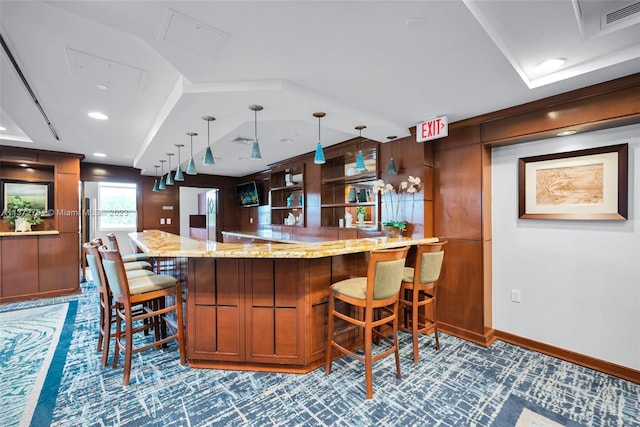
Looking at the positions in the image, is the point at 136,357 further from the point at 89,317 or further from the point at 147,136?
the point at 147,136

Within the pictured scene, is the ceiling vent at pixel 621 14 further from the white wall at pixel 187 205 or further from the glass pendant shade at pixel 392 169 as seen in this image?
the white wall at pixel 187 205

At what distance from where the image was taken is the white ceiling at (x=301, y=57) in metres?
1.43

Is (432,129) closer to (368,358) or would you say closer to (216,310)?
(368,358)

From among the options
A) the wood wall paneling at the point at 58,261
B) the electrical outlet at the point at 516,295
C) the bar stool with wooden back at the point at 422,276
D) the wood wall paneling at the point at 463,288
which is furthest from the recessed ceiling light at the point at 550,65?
the wood wall paneling at the point at 58,261

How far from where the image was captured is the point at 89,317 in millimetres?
3600

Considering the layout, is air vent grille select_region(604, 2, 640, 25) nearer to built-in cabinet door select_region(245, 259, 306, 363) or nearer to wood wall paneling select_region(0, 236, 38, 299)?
built-in cabinet door select_region(245, 259, 306, 363)

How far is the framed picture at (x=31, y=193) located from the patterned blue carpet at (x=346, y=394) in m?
3.47

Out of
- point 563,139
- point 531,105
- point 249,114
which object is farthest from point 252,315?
point 563,139

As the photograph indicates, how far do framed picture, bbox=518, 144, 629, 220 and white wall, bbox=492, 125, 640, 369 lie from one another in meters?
0.07

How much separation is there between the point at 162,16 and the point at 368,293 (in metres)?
2.10

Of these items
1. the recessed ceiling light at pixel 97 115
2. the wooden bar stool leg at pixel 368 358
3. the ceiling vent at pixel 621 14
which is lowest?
the wooden bar stool leg at pixel 368 358

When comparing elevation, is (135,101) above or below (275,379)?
above

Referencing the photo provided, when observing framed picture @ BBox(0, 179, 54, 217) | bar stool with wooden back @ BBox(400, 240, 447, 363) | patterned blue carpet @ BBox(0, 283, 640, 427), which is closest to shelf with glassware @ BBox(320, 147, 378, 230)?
bar stool with wooden back @ BBox(400, 240, 447, 363)

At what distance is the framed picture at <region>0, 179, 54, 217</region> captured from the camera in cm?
449
